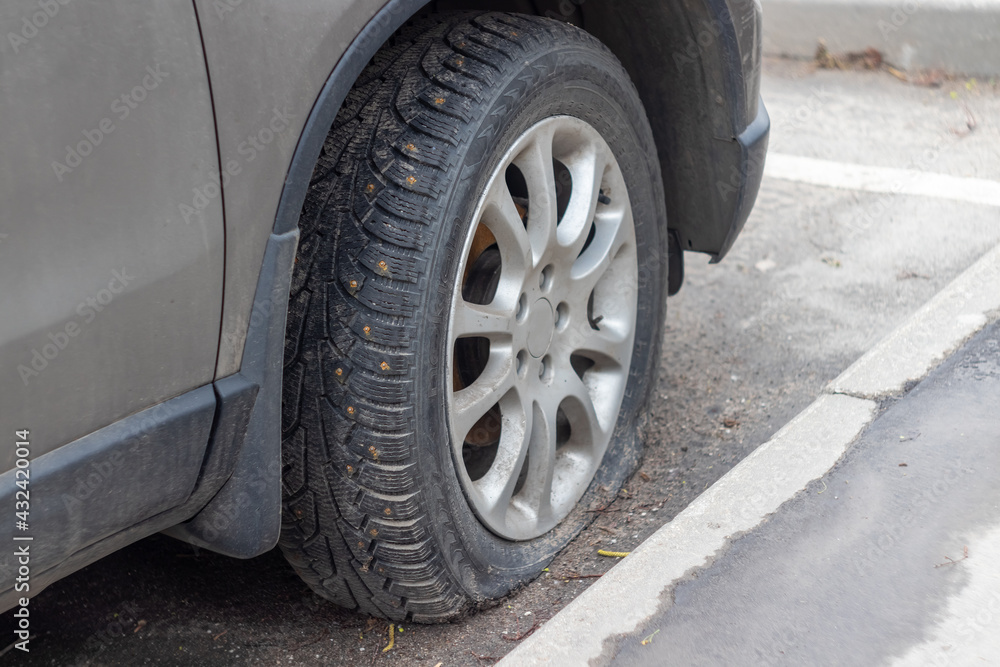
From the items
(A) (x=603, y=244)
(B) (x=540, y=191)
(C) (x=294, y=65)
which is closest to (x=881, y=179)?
(A) (x=603, y=244)

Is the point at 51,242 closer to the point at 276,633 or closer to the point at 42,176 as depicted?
the point at 42,176

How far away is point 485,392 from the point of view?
5.90 ft

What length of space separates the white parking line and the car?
2.06m

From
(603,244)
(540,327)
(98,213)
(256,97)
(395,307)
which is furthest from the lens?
(603,244)

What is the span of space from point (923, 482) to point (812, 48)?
15.8ft

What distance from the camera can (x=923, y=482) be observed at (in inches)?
72.6

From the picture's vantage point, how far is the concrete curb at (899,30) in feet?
17.0

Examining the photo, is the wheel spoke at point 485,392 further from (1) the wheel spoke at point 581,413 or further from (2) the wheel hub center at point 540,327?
(1) the wheel spoke at point 581,413

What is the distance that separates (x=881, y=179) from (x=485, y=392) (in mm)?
3130

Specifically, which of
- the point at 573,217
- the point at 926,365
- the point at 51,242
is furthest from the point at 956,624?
the point at 51,242

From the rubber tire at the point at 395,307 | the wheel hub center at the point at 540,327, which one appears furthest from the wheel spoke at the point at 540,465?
the rubber tire at the point at 395,307

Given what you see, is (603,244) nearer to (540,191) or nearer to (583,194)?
(583,194)

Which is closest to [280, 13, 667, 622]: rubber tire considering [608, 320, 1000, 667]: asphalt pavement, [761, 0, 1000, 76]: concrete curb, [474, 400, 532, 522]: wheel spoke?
[474, 400, 532, 522]: wheel spoke

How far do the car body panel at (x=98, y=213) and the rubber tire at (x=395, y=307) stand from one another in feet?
1.02
